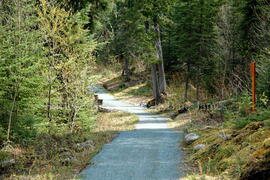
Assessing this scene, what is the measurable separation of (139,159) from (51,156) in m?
2.81

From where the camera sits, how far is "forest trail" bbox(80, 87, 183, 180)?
842cm

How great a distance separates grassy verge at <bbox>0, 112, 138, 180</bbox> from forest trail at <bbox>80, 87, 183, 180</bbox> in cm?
47

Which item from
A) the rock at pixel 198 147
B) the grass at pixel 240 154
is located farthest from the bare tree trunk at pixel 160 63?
the grass at pixel 240 154

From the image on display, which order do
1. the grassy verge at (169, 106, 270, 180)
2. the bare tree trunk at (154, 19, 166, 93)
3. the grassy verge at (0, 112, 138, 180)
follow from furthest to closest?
the bare tree trunk at (154, 19, 166, 93)
the grassy verge at (0, 112, 138, 180)
the grassy verge at (169, 106, 270, 180)

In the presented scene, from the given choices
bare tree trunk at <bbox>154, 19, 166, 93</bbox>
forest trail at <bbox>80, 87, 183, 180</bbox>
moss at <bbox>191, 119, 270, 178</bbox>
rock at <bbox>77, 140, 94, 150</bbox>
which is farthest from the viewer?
bare tree trunk at <bbox>154, 19, 166, 93</bbox>

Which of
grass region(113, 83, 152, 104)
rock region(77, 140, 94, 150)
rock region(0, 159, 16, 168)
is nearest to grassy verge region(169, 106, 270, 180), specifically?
rock region(77, 140, 94, 150)

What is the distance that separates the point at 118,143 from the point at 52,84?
11.0 feet

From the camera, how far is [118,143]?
13023 mm

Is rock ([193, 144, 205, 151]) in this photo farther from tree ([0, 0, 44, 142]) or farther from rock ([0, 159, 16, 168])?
rock ([0, 159, 16, 168])

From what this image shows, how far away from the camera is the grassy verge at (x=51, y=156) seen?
902 centimetres

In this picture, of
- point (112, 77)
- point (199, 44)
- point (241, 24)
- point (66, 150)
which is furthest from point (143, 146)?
point (112, 77)

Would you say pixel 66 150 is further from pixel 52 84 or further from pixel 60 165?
pixel 52 84

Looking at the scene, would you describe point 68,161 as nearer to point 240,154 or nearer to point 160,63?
point 240,154

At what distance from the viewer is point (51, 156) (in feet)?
35.1
